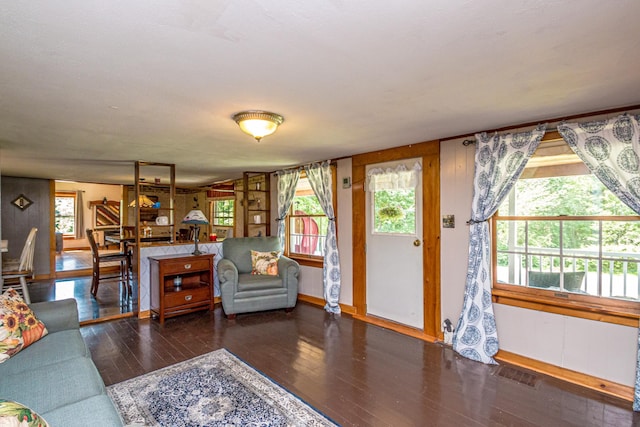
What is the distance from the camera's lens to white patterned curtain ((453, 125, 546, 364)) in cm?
296

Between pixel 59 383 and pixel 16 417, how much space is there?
1.02 m

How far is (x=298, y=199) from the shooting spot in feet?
17.8

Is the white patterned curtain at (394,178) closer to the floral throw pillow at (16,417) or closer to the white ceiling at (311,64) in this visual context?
the white ceiling at (311,64)

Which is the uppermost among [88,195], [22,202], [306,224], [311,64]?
[311,64]

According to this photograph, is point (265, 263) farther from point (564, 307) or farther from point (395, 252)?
point (564, 307)

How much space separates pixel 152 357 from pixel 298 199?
3135mm

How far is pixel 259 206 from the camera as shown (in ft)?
19.7

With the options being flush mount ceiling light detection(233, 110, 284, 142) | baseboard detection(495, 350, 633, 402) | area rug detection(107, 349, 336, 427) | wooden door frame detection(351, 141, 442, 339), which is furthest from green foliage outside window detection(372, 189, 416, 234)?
area rug detection(107, 349, 336, 427)

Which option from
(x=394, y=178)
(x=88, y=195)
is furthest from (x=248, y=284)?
(x=88, y=195)

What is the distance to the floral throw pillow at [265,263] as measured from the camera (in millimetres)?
4691

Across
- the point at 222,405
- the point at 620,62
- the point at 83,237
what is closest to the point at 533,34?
the point at 620,62

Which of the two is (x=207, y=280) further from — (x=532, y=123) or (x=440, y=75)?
(x=532, y=123)

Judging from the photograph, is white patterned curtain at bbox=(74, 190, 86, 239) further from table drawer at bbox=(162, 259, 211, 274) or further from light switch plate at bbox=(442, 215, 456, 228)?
light switch plate at bbox=(442, 215, 456, 228)

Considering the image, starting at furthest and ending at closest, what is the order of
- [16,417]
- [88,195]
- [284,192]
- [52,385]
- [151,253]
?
[88,195]
[284,192]
[151,253]
[52,385]
[16,417]
